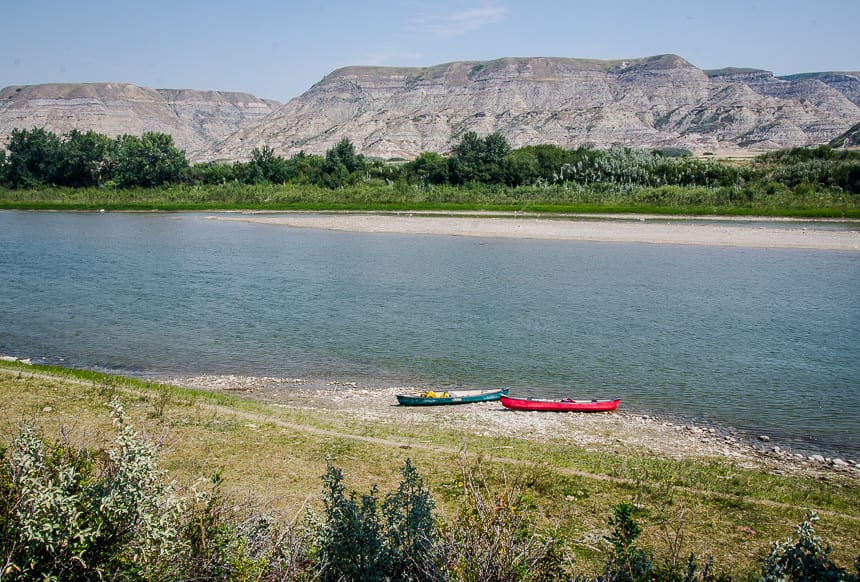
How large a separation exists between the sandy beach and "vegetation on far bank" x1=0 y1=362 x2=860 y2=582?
48.9 m

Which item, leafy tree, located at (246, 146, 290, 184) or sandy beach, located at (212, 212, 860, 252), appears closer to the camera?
sandy beach, located at (212, 212, 860, 252)

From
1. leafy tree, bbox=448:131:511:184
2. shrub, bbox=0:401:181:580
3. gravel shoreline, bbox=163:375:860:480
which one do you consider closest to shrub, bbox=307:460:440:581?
shrub, bbox=0:401:181:580

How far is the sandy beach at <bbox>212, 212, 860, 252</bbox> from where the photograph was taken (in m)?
59.3

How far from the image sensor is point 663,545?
999 cm

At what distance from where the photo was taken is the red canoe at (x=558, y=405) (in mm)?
19219

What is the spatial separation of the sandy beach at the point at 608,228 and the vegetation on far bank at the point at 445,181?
5758mm

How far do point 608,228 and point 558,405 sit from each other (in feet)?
171

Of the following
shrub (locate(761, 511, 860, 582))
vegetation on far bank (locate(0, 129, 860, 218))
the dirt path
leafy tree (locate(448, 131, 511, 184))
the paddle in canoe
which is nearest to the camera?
shrub (locate(761, 511, 860, 582))

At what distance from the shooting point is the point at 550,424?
17.9m

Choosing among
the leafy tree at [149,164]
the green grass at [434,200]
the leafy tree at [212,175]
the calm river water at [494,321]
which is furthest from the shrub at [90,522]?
the leafy tree at [149,164]

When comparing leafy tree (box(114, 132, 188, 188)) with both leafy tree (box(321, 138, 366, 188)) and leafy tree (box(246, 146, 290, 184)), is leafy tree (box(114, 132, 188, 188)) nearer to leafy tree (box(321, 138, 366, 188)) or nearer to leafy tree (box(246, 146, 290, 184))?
leafy tree (box(246, 146, 290, 184))

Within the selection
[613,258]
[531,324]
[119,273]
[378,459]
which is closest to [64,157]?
[119,273]

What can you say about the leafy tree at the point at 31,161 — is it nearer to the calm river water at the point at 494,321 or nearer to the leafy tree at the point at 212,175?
the leafy tree at the point at 212,175

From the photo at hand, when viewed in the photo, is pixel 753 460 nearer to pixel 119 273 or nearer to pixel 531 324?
pixel 531 324
